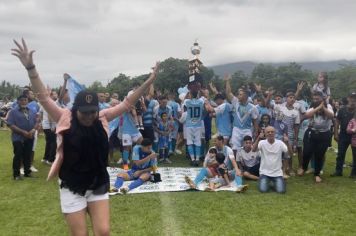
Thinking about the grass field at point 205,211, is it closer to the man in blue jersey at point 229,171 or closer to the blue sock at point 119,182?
the man in blue jersey at point 229,171

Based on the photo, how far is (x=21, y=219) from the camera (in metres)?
6.81

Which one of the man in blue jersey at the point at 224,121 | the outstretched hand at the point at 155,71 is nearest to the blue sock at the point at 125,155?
the man in blue jersey at the point at 224,121

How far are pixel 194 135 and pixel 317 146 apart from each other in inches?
140

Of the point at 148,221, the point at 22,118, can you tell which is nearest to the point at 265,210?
the point at 148,221

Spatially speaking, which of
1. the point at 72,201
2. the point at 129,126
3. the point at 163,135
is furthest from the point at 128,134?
the point at 72,201

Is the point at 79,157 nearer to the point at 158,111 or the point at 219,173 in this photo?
the point at 219,173

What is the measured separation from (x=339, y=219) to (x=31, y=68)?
5.35 meters

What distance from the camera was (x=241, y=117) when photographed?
10375 millimetres

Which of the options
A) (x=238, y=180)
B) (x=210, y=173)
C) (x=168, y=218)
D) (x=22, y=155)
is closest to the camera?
(x=168, y=218)

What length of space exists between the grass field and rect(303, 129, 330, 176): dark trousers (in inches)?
22.2

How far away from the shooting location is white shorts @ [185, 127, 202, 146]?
11.9 m

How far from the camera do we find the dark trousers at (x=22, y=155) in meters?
Result: 9.59

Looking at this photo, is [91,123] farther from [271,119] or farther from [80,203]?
[271,119]

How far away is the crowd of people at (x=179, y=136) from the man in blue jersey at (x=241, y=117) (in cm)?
2
